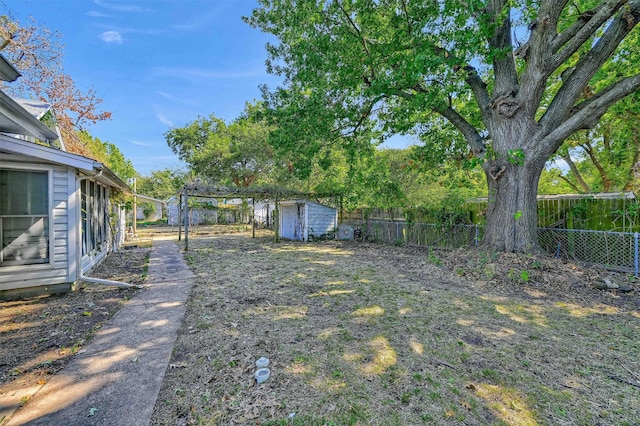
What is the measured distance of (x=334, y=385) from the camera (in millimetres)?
2480

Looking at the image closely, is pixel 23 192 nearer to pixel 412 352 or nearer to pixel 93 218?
pixel 93 218

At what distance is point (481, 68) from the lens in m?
9.23

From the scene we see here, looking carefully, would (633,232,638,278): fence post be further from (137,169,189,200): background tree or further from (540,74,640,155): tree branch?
(137,169,189,200): background tree

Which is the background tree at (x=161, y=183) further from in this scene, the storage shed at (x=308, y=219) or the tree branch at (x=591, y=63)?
the tree branch at (x=591, y=63)

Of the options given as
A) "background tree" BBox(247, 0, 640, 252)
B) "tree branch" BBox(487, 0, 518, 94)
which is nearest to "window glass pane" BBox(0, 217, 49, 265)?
"background tree" BBox(247, 0, 640, 252)

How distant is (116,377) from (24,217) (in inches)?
159

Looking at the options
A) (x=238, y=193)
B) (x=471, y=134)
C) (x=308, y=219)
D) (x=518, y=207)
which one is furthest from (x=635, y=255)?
(x=238, y=193)

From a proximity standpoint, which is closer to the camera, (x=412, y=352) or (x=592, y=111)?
(x=412, y=352)

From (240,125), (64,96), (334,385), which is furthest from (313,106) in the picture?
(240,125)

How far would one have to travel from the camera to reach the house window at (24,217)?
450 cm

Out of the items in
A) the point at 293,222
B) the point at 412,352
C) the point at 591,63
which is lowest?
the point at 412,352

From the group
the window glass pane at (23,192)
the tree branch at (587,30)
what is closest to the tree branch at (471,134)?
the tree branch at (587,30)

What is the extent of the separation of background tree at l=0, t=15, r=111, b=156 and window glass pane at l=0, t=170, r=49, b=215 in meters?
5.08

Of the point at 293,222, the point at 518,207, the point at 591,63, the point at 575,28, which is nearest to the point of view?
the point at 575,28
